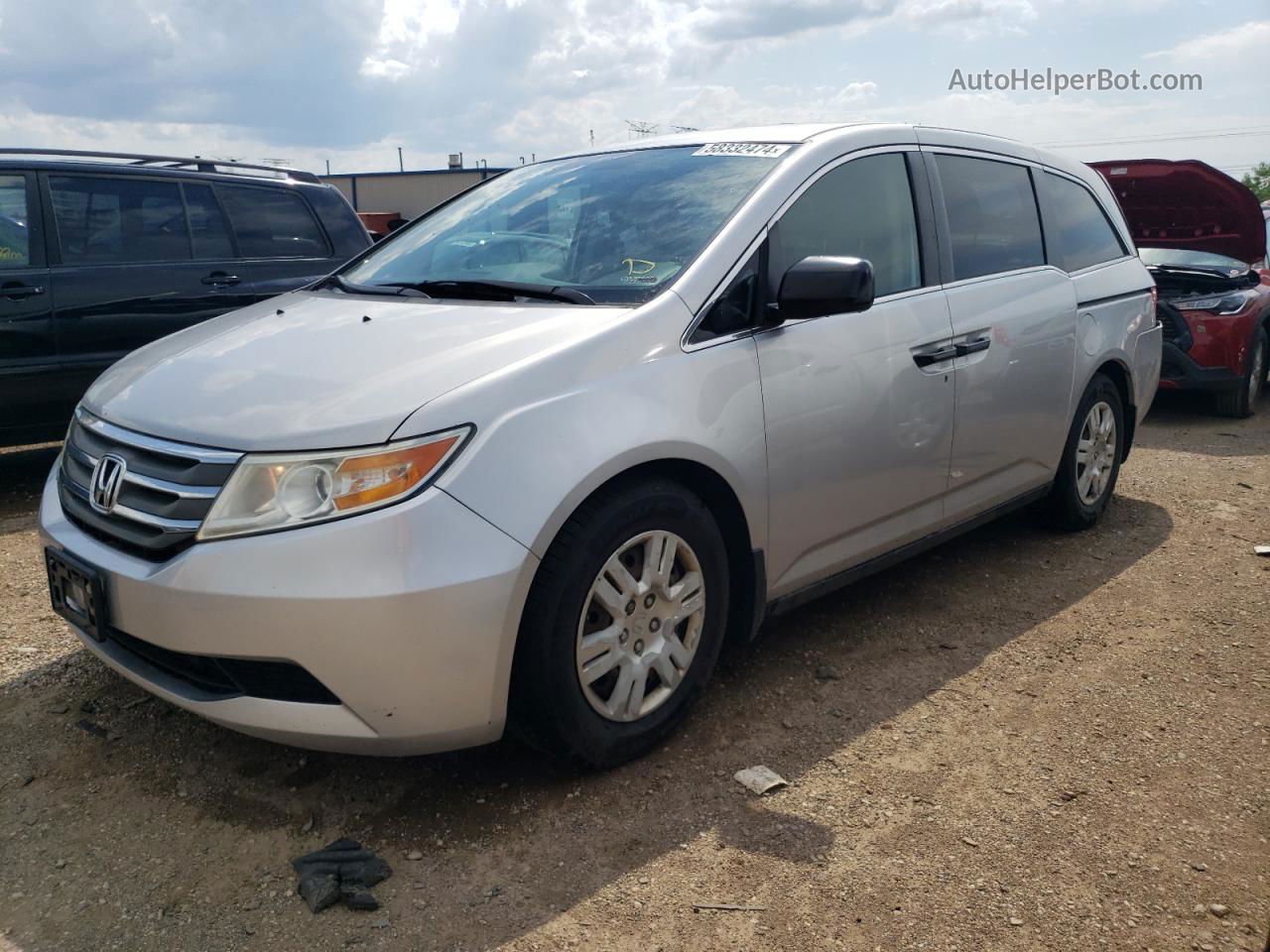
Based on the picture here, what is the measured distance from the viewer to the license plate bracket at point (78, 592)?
261 cm

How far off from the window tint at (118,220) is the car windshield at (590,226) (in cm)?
245

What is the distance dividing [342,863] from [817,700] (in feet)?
5.05

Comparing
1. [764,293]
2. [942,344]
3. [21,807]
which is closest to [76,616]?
[21,807]

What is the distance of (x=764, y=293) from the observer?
10.3 ft

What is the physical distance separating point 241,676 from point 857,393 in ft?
6.44

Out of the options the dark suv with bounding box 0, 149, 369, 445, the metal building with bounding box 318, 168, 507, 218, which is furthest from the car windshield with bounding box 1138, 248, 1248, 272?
the metal building with bounding box 318, 168, 507, 218

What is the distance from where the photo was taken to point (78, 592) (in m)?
2.70

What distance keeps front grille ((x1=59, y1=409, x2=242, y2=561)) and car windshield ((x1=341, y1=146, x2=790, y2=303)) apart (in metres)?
1.10

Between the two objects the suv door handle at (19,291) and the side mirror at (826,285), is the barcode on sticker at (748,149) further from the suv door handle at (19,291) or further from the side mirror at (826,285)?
Result: the suv door handle at (19,291)

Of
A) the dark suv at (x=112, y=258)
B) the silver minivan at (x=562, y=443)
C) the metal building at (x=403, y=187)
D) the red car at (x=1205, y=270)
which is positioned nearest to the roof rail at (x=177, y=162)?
the dark suv at (x=112, y=258)

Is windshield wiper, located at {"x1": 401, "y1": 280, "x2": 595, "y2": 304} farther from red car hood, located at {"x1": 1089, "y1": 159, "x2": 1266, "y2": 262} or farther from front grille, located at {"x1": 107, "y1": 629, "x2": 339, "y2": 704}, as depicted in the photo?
red car hood, located at {"x1": 1089, "y1": 159, "x2": 1266, "y2": 262}

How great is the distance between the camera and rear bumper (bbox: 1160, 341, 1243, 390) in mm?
8164

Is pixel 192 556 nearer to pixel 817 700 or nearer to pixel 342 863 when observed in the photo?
pixel 342 863

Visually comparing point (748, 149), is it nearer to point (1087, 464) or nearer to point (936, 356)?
point (936, 356)
